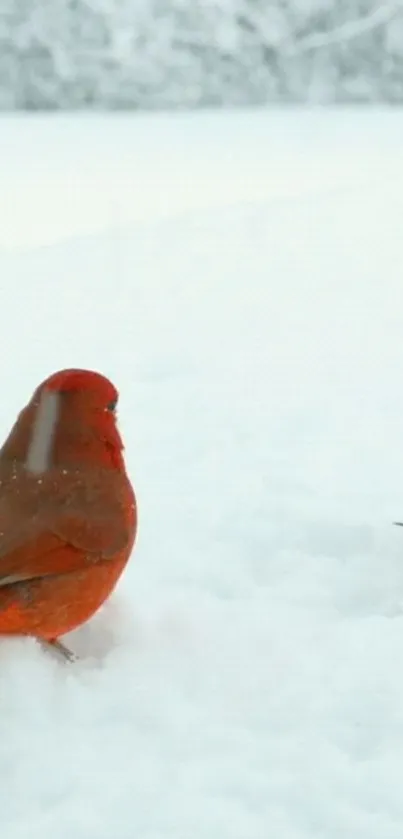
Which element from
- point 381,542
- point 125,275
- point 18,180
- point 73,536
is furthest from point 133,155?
point 73,536

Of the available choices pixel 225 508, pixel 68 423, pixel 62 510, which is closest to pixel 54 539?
pixel 62 510

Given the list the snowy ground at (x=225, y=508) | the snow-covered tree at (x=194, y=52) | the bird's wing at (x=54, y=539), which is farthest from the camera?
the snow-covered tree at (x=194, y=52)

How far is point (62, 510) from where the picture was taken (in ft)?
6.48

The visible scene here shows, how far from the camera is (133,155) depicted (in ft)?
24.5

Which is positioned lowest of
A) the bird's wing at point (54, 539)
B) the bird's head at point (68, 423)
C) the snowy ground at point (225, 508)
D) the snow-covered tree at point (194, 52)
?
the snow-covered tree at point (194, 52)

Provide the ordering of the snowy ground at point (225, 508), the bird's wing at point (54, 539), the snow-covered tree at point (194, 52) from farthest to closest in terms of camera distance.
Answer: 1. the snow-covered tree at point (194, 52)
2. the bird's wing at point (54, 539)
3. the snowy ground at point (225, 508)

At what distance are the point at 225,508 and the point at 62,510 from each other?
0.83 meters

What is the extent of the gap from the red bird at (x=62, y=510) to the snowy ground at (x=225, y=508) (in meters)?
0.09

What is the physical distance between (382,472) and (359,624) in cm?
85

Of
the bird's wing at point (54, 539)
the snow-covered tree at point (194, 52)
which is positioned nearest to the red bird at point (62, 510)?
the bird's wing at point (54, 539)

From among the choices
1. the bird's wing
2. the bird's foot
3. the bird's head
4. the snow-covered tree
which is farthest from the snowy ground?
the snow-covered tree

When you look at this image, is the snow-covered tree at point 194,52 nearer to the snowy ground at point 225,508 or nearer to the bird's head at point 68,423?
the snowy ground at point 225,508

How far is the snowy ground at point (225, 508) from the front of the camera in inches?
69.7

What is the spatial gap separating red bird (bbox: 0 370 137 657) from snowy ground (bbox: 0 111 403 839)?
0.09 m
